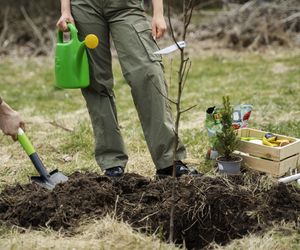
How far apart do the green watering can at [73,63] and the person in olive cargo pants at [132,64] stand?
90 millimetres

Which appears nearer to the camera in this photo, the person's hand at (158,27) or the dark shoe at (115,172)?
the person's hand at (158,27)

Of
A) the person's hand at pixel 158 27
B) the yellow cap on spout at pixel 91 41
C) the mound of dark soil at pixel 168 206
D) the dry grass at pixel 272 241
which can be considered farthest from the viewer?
the person's hand at pixel 158 27

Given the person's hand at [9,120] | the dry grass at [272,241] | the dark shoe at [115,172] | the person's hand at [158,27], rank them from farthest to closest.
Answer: the dark shoe at [115,172], the person's hand at [158,27], the person's hand at [9,120], the dry grass at [272,241]

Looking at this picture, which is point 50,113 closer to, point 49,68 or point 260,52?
point 49,68

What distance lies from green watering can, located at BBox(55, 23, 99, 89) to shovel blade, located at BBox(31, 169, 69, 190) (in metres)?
0.56

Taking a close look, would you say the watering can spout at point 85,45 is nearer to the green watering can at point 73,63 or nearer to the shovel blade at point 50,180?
the green watering can at point 73,63

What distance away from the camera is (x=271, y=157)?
3.79m

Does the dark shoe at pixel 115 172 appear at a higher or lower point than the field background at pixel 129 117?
higher

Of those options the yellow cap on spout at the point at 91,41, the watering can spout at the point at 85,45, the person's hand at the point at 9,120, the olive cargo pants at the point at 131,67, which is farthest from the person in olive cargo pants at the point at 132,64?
the person's hand at the point at 9,120

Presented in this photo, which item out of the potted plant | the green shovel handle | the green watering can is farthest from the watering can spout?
the potted plant

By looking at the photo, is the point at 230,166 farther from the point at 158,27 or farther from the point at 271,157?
the point at 158,27

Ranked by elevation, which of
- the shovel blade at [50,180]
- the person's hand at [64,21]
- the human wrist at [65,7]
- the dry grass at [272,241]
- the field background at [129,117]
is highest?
the human wrist at [65,7]

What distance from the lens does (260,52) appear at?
923cm

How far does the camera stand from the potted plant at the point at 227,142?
375 cm
